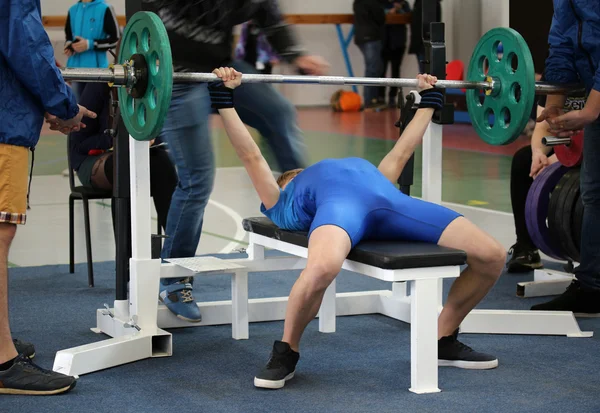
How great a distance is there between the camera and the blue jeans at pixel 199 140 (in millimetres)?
3514

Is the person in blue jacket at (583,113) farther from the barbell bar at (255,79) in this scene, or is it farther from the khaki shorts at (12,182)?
the khaki shorts at (12,182)

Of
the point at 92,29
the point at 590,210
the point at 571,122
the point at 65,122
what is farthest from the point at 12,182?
the point at 92,29

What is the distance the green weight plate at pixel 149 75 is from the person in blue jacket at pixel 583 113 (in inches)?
60.5

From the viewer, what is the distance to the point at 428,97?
3428mm

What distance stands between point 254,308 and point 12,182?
131 cm

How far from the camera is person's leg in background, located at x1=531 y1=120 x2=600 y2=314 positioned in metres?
3.72

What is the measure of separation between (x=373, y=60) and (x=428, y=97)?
32.2ft

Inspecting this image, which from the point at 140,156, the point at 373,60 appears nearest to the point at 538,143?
the point at 140,156

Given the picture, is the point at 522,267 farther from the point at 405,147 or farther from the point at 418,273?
the point at 418,273

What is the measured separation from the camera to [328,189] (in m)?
3.10

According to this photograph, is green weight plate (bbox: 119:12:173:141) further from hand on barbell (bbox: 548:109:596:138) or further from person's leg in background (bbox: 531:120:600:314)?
person's leg in background (bbox: 531:120:600:314)

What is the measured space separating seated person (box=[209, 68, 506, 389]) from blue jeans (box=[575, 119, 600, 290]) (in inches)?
33.2

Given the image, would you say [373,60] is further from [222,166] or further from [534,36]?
[222,166]

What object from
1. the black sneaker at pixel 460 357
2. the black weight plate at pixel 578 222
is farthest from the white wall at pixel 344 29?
the black sneaker at pixel 460 357
